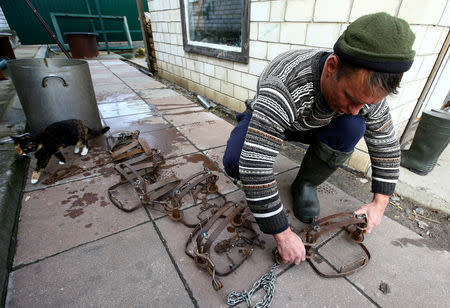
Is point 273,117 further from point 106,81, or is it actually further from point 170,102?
point 106,81

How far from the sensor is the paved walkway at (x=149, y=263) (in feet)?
4.14

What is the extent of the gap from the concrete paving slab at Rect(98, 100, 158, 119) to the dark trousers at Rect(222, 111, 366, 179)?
8.63 feet

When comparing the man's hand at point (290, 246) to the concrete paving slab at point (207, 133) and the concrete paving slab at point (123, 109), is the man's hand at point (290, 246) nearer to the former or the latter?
the concrete paving slab at point (207, 133)

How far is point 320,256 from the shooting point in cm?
150

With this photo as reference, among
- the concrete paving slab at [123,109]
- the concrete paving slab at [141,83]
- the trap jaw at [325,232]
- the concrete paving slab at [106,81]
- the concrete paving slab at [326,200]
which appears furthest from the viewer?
the concrete paving slab at [106,81]

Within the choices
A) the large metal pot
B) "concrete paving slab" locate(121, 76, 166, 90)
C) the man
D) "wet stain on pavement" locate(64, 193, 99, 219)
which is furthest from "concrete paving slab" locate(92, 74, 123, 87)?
the man

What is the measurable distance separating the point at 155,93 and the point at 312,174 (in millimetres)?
4132

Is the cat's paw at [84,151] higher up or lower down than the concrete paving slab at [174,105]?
higher up

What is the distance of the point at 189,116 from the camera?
12.5ft

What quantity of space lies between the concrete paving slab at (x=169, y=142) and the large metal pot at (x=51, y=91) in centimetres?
79

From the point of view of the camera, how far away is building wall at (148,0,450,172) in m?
1.81

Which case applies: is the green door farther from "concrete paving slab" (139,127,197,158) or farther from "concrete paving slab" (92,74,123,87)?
"concrete paving slab" (139,127,197,158)

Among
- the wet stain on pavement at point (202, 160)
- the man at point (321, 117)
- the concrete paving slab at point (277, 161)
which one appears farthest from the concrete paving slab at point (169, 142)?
the man at point (321, 117)

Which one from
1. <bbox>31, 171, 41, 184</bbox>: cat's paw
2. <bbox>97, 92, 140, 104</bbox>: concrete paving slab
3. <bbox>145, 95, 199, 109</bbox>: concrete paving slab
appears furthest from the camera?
<bbox>97, 92, 140, 104</bbox>: concrete paving slab
